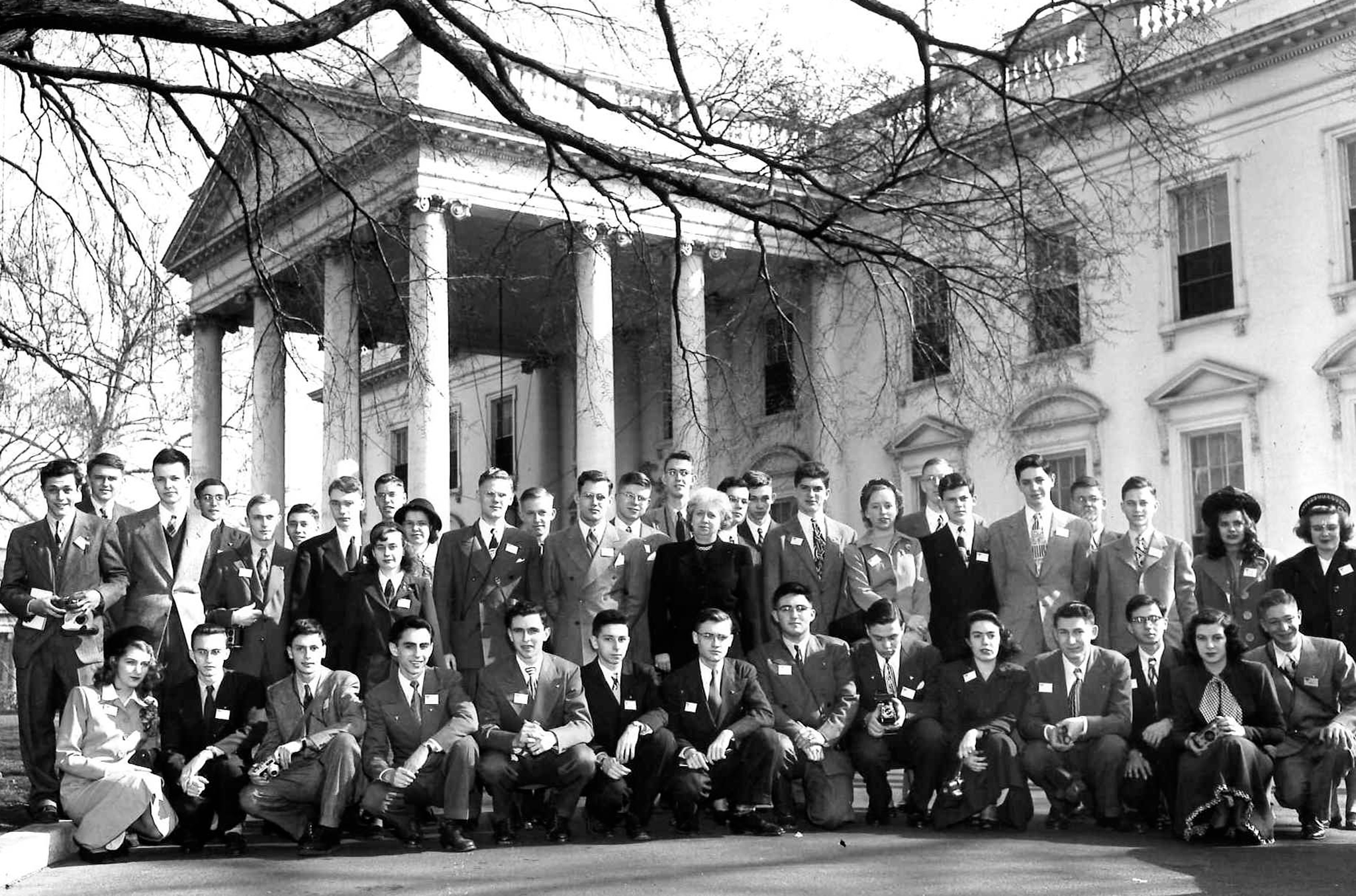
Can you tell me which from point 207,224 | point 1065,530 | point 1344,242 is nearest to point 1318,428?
point 1344,242

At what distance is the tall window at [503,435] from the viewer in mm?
37500

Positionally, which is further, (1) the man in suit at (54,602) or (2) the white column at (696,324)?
(2) the white column at (696,324)

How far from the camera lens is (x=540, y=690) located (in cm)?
912

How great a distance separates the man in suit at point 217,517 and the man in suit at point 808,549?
11.6 ft

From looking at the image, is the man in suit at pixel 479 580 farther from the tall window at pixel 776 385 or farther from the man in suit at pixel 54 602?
the tall window at pixel 776 385

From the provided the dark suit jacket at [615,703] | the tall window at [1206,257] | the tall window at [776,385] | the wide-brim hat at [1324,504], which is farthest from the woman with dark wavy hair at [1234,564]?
the tall window at [776,385]

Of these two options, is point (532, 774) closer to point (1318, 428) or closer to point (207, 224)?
point (207, 224)

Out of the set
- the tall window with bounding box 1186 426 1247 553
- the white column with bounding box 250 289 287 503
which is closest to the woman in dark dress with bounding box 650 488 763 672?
the tall window with bounding box 1186 426 1247 553

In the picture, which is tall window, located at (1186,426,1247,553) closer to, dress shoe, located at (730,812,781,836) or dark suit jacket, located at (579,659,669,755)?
dark suit jacket, located at (579,659,669,755)

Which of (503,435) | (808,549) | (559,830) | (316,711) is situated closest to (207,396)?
(503,435)

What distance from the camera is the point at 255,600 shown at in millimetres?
10102

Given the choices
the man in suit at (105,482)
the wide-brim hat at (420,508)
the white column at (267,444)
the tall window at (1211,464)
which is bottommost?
the wide-brim hat at (420,508)

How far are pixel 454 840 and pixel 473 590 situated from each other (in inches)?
85.5

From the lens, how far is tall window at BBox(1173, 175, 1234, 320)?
22031 mm
